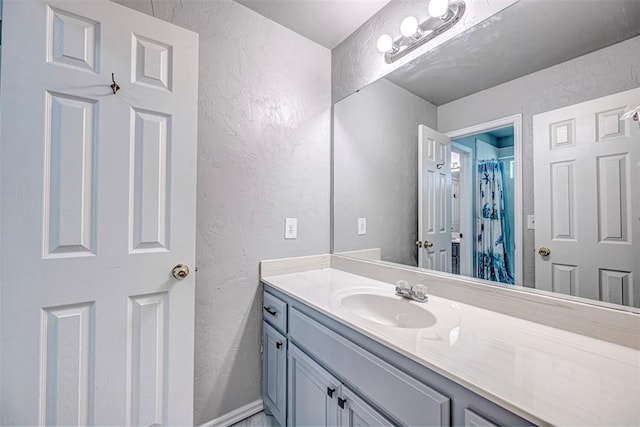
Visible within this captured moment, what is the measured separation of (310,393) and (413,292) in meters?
0.61

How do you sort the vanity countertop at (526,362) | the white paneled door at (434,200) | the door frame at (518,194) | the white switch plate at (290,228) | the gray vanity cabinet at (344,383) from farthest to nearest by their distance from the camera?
1. the white switch plate at (290,228)
2. the white paneled door at (434,200)
3. the door frame at (518,194)
4. the gray vanity cabinet at (344,383)
5. the vanity countertop at (526,362)

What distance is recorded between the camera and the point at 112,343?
1.03 metres

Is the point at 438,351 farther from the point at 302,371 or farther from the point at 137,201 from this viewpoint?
→ the point at 137,201

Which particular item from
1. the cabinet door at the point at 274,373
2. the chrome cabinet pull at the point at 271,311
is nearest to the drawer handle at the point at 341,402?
the cabinet door at the point at 274,373

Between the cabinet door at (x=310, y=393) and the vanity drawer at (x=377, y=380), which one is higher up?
the vanity drawer at (x=377, y=380)

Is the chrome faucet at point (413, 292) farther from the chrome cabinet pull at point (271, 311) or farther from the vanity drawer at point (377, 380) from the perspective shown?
the chrome cabinet pull at point (271, 311)

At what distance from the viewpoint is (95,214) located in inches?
39.0

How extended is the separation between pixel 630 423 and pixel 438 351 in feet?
1.10

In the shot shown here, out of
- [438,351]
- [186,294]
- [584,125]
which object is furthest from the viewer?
[186,294]

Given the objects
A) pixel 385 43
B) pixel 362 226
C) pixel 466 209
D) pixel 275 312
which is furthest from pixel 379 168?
pixel 275 312

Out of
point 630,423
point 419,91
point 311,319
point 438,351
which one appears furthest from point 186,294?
point 419,91

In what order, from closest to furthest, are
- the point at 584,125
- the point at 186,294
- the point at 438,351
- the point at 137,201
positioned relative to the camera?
the point at 438,351
the point at 584,125
the point at 137,201
the point at 186,294

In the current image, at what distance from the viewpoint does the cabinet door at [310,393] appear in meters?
0.97

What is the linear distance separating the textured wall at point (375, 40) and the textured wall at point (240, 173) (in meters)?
0.24
